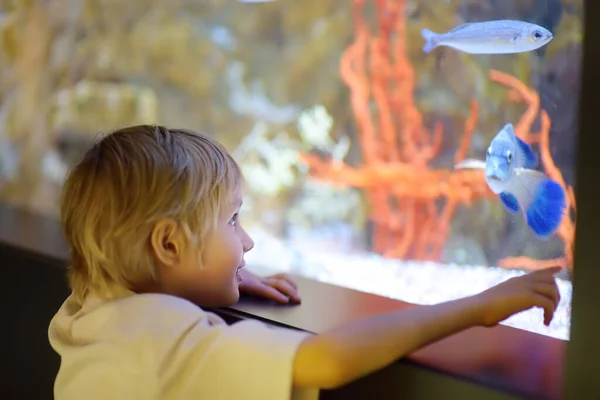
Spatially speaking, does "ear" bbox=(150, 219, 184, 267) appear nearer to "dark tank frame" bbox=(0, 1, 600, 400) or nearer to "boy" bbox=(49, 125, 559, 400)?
"boy" bbox=(49, 125, 559, 400)

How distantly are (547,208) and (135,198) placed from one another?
51cm

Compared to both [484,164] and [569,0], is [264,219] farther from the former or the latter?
[569,0]

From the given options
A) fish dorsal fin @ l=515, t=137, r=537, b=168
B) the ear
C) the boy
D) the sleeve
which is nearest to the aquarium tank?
fish dorsal fin @ l=515, t=137, r=537, b=168

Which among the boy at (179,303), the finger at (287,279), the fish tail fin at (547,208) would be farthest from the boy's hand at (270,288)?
the fish tail fin at (547,208)

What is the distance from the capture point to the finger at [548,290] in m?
0.77

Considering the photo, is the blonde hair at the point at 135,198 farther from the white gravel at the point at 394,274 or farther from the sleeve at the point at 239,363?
the white gravel at the point at 394,274

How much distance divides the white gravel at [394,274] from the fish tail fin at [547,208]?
0.08 m

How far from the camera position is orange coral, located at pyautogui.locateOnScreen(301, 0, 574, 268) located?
1.71 metres

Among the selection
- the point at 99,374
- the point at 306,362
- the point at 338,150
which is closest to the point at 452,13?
the point at 306,362

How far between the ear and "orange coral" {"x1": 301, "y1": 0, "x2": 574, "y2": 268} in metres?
0.67

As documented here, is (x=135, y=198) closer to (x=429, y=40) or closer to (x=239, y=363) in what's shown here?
(x=239, y=363)

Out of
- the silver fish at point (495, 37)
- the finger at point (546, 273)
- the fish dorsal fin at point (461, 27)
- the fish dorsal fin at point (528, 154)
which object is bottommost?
the finger at point (546, 273)

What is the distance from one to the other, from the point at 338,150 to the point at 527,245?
139 centimetres

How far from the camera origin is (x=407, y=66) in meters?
1.66
